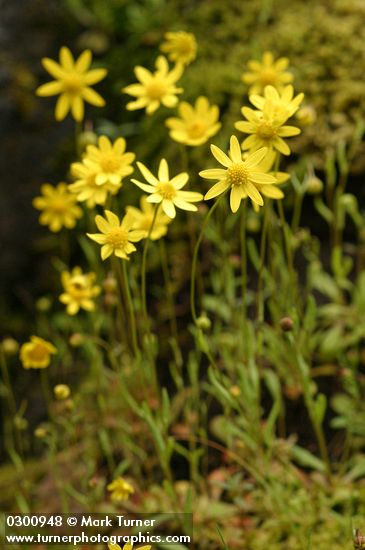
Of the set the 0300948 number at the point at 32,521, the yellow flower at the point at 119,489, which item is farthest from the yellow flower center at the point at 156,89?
the 0300948 number at the point at 32,521

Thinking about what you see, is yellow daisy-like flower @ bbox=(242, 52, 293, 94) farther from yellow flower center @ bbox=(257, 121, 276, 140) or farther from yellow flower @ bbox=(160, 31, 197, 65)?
yellow flower center @ bbox=(257, 121, 276, 140)

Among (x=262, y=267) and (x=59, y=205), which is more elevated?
(x=59, y=205)

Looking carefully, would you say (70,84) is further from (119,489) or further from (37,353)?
(119,489)

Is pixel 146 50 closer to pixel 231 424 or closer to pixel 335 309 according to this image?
pixel 335 309

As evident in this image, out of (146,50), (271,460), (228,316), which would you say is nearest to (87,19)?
(146,50)

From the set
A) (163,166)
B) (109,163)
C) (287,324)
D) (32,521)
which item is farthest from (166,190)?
(32,521)

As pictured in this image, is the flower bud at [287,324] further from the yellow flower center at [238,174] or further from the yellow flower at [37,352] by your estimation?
the yellow flower at [37,352]
